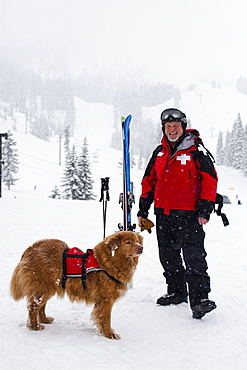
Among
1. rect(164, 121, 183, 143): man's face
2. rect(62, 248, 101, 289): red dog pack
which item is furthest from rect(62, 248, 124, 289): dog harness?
rect(164, 121, 183, 143): man's face

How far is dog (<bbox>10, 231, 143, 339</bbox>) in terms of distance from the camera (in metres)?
3.27

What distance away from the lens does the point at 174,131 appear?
3.97 meters

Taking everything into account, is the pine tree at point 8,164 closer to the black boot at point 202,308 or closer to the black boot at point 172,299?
the black boot at point 172,299

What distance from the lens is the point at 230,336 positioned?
3.29 metres

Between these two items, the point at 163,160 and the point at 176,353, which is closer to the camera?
the point at 176,353

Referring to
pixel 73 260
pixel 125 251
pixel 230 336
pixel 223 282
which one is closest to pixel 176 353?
pixel 230 336

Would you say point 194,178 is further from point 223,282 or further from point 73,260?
point 223,282

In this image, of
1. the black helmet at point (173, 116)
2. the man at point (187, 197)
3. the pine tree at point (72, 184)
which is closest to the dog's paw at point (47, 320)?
the man at point (187, 197)

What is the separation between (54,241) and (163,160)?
1.72 meters

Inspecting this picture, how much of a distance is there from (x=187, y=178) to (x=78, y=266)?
1.69 metres

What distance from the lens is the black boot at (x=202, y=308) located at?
3688 millimetres

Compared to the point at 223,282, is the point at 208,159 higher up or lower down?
higher up

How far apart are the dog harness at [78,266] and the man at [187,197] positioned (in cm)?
106

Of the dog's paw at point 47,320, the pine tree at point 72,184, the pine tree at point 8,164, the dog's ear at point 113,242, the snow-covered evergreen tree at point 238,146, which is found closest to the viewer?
the dog's ear at point 113,242
